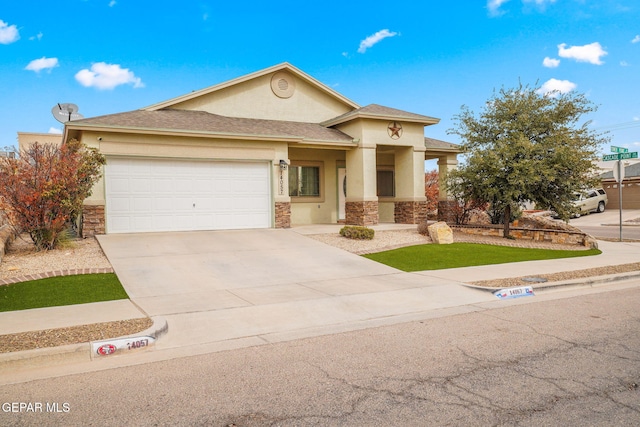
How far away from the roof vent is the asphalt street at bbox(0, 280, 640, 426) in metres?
16.5

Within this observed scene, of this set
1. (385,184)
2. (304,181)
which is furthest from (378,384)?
(385,184)

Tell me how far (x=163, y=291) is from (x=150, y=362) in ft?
12.6

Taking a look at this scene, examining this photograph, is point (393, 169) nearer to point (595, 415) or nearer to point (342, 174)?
point (342, 174)

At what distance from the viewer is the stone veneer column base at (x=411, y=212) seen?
21.0m

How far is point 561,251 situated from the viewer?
14984 mm

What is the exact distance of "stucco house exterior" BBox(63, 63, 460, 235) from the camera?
15570 mm

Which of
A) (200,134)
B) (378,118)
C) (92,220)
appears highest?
(378,118)

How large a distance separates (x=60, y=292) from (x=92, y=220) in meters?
6.71

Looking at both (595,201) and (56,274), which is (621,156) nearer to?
(56,274)

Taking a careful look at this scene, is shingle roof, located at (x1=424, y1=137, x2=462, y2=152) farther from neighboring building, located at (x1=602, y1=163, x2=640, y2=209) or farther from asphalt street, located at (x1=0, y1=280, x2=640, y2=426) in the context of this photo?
neighboring building, located at (x1=602, y1=163, x2=640, y2=209)

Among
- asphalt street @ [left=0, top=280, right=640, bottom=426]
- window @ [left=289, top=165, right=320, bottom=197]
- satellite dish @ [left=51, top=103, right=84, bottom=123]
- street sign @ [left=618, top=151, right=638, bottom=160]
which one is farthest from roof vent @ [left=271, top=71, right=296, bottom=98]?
asphalt street @ [left=0, top=280, right=640, bottom=426]

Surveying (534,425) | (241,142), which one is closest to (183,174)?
(241,142)

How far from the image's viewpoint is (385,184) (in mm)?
23281
